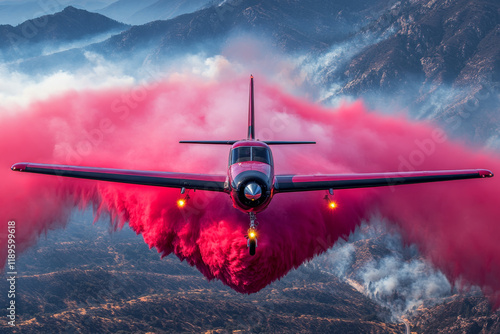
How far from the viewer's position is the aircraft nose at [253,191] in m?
26.7

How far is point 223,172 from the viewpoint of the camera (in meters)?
49.5

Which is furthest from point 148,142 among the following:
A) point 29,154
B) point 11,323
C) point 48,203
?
point 11,323

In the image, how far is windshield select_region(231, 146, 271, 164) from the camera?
1198 inches

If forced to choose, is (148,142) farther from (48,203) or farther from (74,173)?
(74,173)

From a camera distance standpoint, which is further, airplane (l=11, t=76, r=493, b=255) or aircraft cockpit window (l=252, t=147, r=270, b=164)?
aircraft cockpit window (l=252, t=147, r=270, b=164)

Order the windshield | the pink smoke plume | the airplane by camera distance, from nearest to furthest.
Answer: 1. the airplane
2. the windshield
3. the pink smoke plume

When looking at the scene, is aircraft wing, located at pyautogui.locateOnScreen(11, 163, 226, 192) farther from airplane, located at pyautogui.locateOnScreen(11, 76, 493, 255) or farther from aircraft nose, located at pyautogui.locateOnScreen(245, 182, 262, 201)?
aircraft nose, located at pyautogui.locateOnScreen(245, 182, 262, 201)

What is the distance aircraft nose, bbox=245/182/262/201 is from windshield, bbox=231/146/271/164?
147 inches

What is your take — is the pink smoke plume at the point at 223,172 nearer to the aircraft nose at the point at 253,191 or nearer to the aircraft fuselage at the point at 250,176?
the aircraft fuselage at the point at 250,176

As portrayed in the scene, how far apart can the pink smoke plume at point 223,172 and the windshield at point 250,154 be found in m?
6.49

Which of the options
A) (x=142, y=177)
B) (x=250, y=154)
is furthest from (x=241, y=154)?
(x=142, y=177)

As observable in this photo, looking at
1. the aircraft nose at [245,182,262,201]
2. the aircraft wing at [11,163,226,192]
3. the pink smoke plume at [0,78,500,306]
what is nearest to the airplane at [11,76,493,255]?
the aircraft wing at [11,163,226,192]

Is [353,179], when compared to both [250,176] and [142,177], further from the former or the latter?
[142,177]

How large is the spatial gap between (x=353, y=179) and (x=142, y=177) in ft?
59.4
